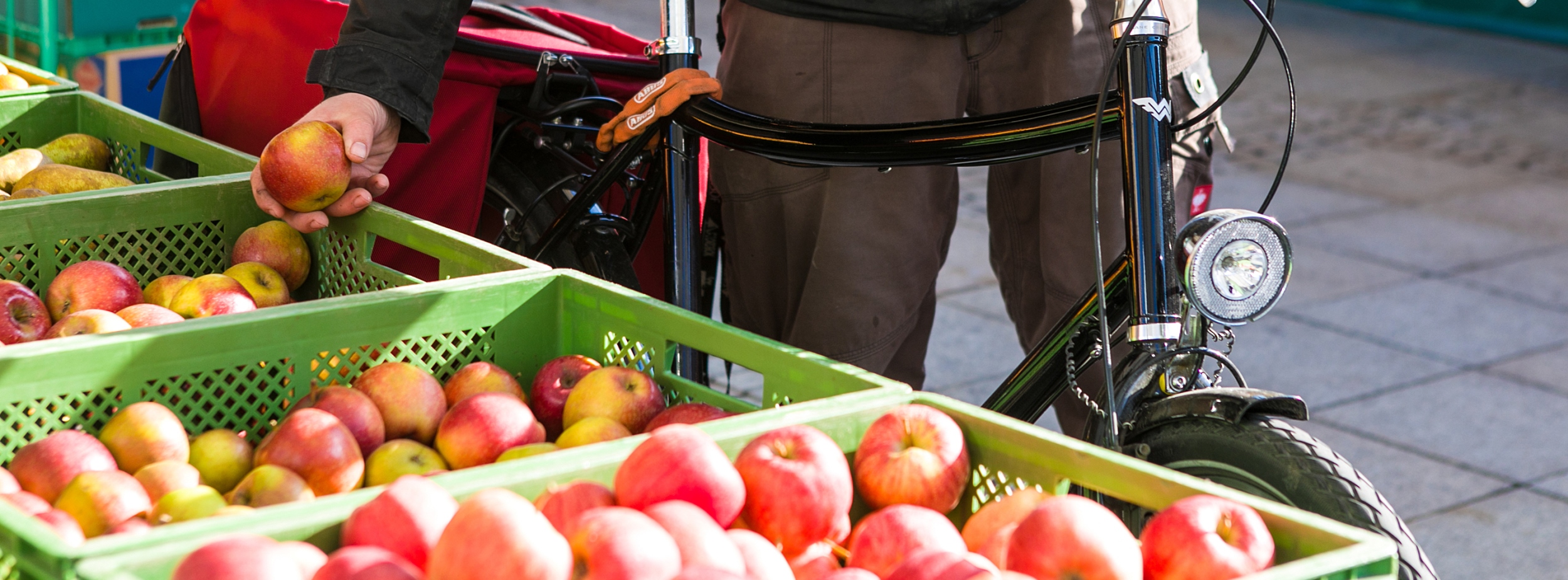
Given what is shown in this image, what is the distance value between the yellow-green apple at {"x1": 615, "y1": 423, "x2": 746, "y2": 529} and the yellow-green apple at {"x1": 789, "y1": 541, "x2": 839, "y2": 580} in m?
0.08

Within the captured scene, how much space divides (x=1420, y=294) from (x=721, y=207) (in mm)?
3240

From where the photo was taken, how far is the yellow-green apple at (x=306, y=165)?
2.07 meters

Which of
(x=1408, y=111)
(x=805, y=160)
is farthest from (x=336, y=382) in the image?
(x=1408, y=111)

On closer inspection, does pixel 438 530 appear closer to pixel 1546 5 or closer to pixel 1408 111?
pixel 1408 111

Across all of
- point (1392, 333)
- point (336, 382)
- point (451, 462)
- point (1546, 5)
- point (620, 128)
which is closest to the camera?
point (451, 462)

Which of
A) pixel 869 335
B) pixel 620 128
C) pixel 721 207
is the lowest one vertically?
pixel 869 335

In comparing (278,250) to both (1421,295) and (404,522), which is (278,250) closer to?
(404,522)

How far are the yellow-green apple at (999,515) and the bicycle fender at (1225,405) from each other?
0.38 meters

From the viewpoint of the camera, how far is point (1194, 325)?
170cm

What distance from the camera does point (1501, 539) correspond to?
10.7 ft

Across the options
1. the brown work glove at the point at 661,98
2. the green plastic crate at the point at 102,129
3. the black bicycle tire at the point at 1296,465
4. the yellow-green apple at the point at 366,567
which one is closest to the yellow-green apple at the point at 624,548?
the yellow-green apple at the point at 366,567

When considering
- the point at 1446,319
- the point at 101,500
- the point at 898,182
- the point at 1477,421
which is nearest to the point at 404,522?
the point at 101,500

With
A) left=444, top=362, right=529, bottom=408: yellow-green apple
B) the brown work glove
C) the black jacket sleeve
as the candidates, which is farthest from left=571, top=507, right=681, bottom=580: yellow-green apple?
the brown work glove

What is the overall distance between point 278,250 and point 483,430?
2.64ft
